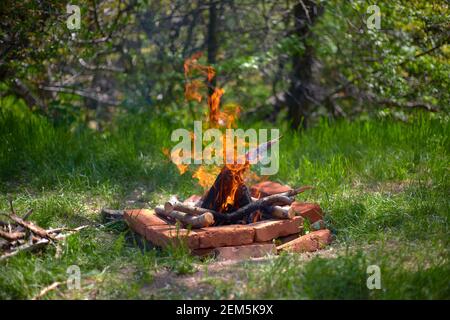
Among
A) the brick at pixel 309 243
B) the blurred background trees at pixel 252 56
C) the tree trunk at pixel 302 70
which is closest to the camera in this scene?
the brick at pixel 309 243

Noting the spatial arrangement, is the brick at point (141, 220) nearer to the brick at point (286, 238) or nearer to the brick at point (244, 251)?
the brick at point (244, 251)

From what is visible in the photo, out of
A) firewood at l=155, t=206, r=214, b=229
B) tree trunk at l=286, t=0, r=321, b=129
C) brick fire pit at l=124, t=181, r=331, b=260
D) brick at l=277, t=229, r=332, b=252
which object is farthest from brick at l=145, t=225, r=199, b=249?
tree trunk at l=286, t=0, r=321, b=129

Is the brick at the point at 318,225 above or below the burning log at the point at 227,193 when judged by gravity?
below

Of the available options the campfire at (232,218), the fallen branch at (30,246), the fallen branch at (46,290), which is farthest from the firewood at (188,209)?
the fallen branch at (46,290)

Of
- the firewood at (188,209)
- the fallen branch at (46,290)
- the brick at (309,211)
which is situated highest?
the firewood at (188,209)

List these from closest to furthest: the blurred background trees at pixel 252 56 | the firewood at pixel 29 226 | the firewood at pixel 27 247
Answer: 1. the firewood at pixel 27 247
2. the firewood at pixel 29 226
3. the blurred background trees at pixel 252 56

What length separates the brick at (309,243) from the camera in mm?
4773

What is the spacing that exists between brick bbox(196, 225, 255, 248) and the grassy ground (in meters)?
0.18

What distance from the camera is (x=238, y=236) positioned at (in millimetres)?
4734

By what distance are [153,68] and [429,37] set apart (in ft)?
11.9

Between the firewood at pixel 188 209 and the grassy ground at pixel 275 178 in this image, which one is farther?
the firewood at pixel 188 209

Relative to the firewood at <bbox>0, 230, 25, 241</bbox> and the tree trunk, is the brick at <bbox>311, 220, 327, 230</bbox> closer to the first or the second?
the firewood at <bbox>0, 230, 25, 241</bbox>

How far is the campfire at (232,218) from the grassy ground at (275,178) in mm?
160

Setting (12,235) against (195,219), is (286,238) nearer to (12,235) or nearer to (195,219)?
(195,219)
